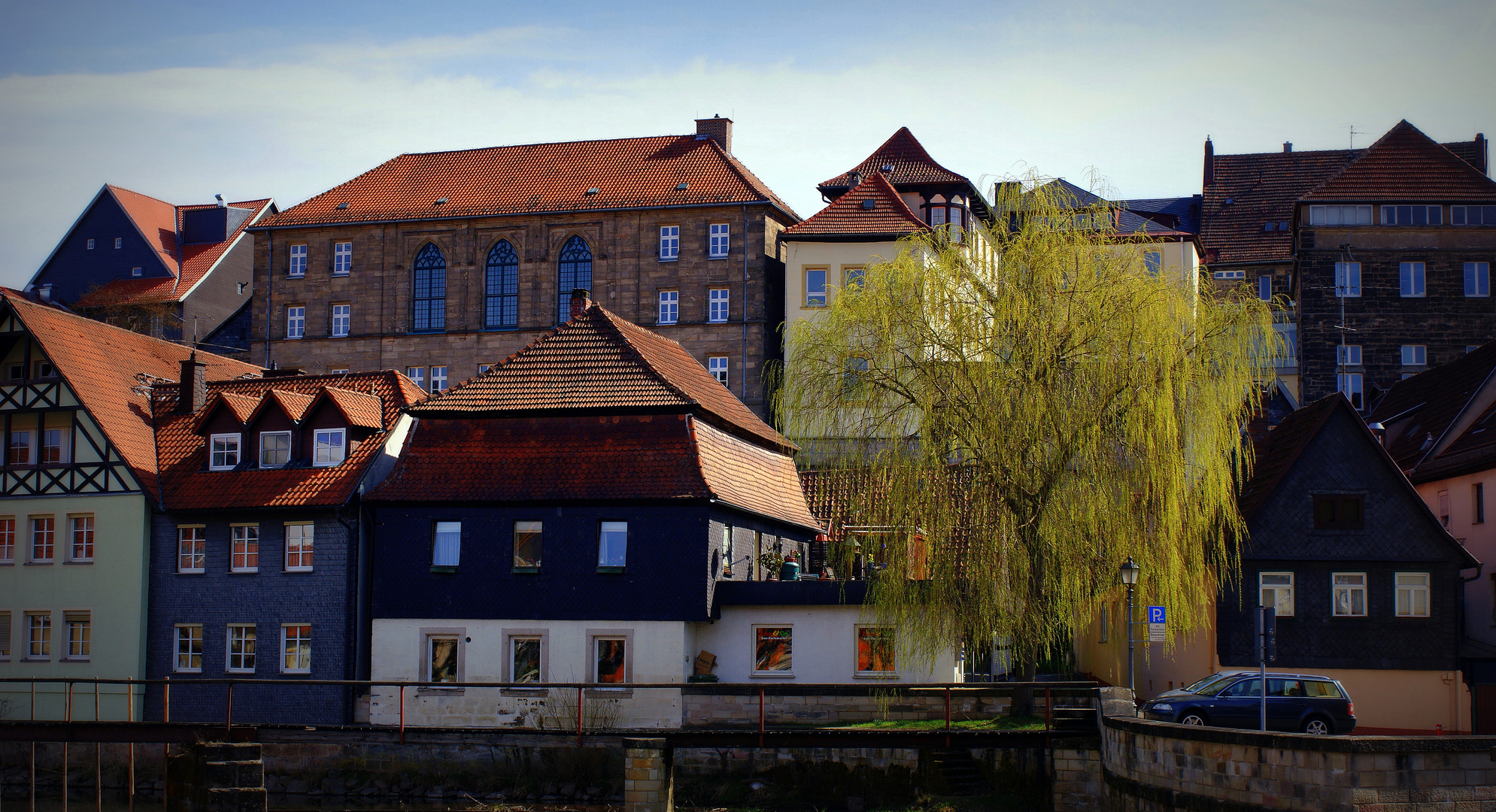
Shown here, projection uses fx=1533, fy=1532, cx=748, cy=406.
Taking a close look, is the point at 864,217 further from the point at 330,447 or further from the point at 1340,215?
the point at 330,447

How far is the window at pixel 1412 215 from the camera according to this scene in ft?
204

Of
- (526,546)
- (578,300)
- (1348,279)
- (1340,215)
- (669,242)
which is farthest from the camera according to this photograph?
(1348,279)

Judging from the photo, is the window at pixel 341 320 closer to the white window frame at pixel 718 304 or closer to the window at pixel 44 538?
the white window frame at pixel 718 304

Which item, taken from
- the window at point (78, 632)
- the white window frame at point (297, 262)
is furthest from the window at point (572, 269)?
the window at point (78, 632)

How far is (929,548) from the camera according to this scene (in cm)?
2755

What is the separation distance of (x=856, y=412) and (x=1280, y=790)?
10.6 m

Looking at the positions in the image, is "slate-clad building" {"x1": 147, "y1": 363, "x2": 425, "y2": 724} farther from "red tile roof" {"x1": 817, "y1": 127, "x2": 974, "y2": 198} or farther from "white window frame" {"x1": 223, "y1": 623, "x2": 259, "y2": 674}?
"red tile roof" {"x1": 817, "y1": 127, "x2": 974, "y2": 198}

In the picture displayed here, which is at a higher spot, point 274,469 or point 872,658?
point 274,469

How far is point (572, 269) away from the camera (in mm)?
62094

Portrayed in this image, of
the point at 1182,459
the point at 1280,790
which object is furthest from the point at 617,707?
the point at 1280,790

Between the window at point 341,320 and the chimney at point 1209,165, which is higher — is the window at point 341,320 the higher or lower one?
the lower one

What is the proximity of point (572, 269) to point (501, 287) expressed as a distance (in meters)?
3.07

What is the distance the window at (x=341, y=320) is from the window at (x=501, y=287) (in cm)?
600

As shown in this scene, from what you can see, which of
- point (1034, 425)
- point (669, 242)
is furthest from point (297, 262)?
point (1034, 425)
